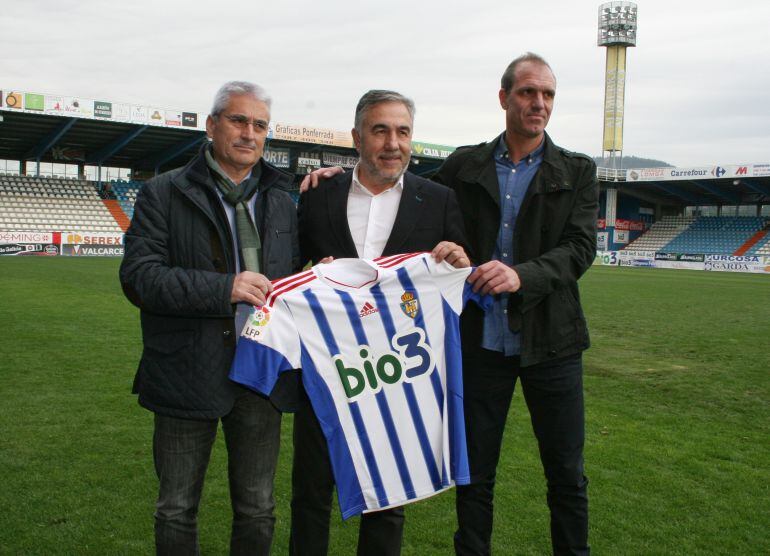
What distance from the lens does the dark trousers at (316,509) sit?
8.47 ft

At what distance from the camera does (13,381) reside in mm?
6469

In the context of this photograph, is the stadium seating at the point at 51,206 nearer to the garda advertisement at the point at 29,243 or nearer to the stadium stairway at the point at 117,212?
the stadium stairway at the point at 117,212

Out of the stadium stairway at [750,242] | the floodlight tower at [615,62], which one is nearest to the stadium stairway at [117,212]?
the floodlight tower at [615,62]

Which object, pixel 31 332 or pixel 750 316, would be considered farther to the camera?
pixel 750 316

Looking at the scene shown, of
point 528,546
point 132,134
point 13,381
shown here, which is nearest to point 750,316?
point 528,546

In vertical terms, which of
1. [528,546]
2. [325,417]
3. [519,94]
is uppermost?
[519,94]

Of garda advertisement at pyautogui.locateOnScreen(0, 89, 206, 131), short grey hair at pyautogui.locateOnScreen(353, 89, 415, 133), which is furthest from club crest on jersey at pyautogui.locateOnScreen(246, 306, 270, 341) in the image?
garda advertisement at pyautogui.locateOnScreen(0, 89, 206, 131)

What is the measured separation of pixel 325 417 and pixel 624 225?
4814 cm

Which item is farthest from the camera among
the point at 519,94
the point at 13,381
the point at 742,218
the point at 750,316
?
the point at 742,218

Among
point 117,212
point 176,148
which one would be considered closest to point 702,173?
point 176,148

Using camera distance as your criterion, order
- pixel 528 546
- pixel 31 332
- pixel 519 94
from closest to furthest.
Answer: pixel 519 94 → pixel 528 546 → pixel 31 332

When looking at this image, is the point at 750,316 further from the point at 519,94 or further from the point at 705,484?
the point at 519,94

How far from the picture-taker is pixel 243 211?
8.07 feet

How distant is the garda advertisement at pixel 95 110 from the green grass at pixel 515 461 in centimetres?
2551
